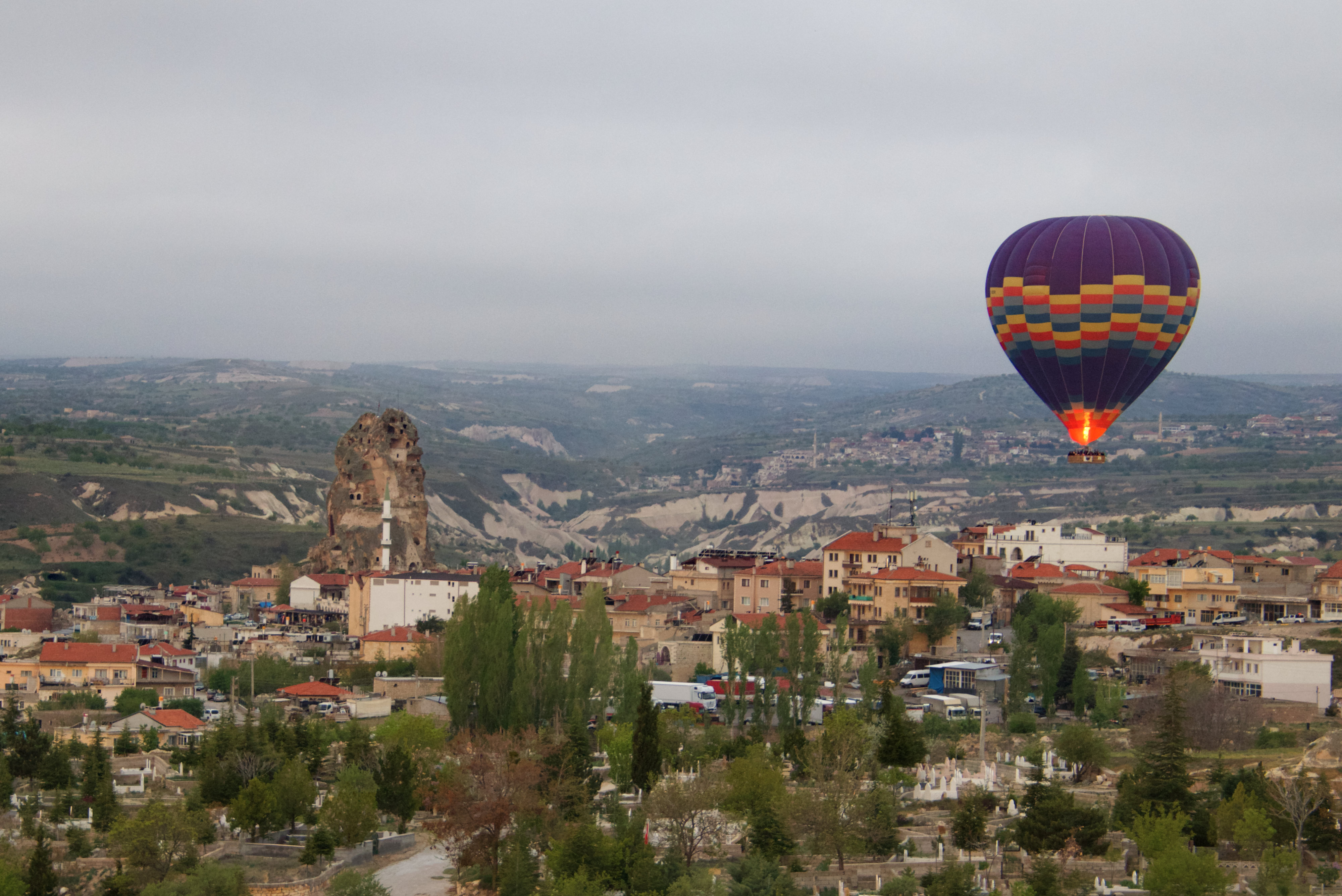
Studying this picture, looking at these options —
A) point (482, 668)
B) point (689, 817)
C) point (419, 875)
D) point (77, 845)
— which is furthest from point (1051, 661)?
point (77, 845)

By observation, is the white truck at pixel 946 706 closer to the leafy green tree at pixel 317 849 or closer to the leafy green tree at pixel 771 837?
the leafy green tree at pixel 771 837

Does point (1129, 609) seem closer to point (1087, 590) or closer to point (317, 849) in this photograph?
point (1087, 590)

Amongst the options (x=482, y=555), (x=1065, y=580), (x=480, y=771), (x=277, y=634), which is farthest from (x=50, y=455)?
(x=480, y=771)

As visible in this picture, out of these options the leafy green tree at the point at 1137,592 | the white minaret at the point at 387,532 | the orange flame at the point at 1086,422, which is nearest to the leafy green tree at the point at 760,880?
the orange flame at the point at 1086,422

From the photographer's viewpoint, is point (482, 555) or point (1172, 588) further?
point (482, 555)

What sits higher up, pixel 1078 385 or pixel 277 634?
pixel 1078 385

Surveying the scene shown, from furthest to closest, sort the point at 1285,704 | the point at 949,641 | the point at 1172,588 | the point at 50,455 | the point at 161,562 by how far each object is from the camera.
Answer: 1. the point at 50,455
2. the point at 161,562
3. the point at 1172,588
4. the point at 949,641
5. the point at 1285,704

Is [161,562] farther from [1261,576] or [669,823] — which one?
[669,823]
